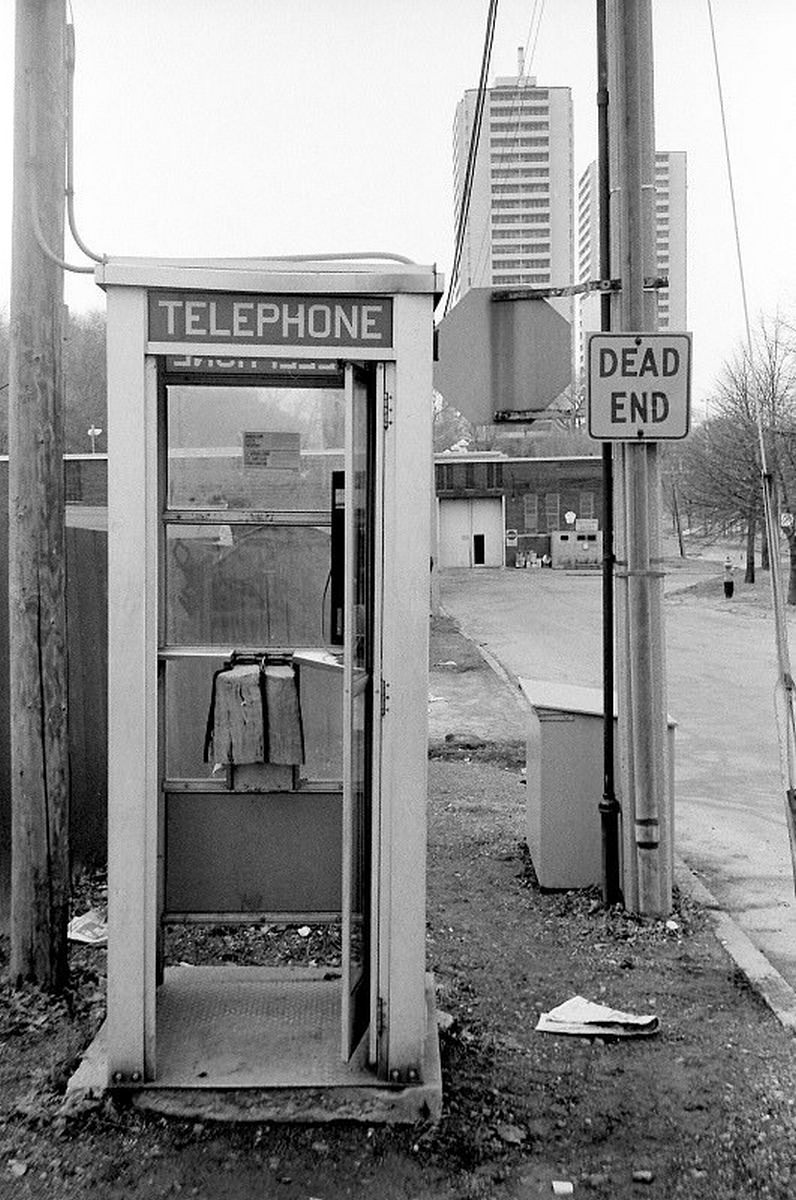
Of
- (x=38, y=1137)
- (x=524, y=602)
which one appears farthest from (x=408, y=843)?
(x=524, y=602)

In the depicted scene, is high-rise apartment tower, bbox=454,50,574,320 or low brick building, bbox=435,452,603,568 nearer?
high-rise apartment tower, bbox=454,50,574,320

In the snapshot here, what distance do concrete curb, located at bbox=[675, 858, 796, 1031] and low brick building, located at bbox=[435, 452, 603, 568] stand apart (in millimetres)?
55005

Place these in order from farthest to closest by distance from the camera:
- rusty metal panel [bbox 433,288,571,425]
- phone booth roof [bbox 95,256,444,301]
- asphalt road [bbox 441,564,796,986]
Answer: asphalt road [bbox 441,564,796,986] < rusty metal panel [bbox 433,288,571,425] < phone booth roof [bbox 95,256,444,301]

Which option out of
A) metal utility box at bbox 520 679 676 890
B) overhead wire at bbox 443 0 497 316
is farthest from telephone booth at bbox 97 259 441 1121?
overhead wire at bbox 443 0 497 316

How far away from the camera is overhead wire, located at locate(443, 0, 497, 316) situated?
953cm

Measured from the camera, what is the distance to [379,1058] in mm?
4121

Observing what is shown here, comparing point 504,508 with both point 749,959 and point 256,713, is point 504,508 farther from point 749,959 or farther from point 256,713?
point 256,713

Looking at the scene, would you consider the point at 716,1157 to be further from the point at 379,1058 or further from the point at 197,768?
the point at 197,768

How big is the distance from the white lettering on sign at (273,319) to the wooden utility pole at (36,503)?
1.22 meters

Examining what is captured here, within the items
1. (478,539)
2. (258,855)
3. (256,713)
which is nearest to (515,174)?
(256,713)

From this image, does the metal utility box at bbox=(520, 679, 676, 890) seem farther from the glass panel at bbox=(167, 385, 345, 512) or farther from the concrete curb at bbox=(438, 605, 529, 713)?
the concrete curb at bbox=(438, 605, 529, 713)

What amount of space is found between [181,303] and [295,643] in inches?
55.9

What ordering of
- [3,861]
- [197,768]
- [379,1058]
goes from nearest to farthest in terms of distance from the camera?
[379,1058], [197,768], [3,861]

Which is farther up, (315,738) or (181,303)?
(181,303)
